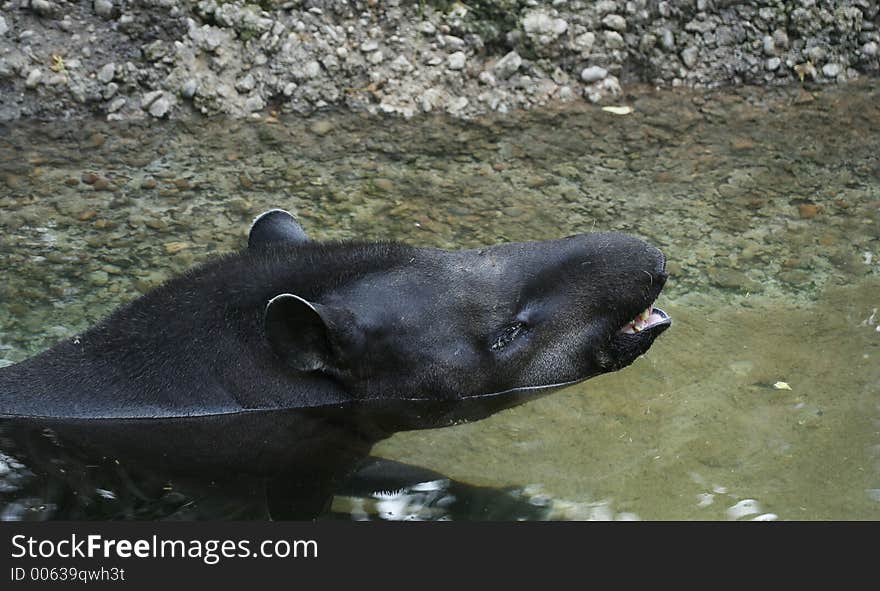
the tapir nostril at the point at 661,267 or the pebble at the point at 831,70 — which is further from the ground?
the tapir nostril at the point at 661,267

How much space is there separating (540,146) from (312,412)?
385 cm

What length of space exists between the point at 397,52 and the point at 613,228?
2.62 m

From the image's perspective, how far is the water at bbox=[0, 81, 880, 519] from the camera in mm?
5352

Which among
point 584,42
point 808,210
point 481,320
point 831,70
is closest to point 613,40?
point 584,42

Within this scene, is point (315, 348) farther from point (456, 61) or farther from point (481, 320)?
point (456, 61)

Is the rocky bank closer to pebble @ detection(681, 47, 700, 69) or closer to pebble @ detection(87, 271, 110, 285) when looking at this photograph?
pebble @ detection(681, 47, 700, 69)

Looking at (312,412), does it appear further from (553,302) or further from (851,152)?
(851,152)

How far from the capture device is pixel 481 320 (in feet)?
17.6

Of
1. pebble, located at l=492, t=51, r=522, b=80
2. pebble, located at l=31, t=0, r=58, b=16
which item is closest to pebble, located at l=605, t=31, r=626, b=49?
pebble, located at l=492, t=51, r=522, b=80

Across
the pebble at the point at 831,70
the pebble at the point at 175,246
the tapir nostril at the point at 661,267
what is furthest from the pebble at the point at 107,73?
the pebble at the point at 831,70

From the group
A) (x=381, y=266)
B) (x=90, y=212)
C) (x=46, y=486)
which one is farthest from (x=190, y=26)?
(x=46, y=486)

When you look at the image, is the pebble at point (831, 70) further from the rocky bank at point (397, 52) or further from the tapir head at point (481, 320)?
the tapir head at point (481, 320)

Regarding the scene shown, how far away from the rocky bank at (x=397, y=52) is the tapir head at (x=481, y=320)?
12.9 ft

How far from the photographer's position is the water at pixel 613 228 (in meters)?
5.35
